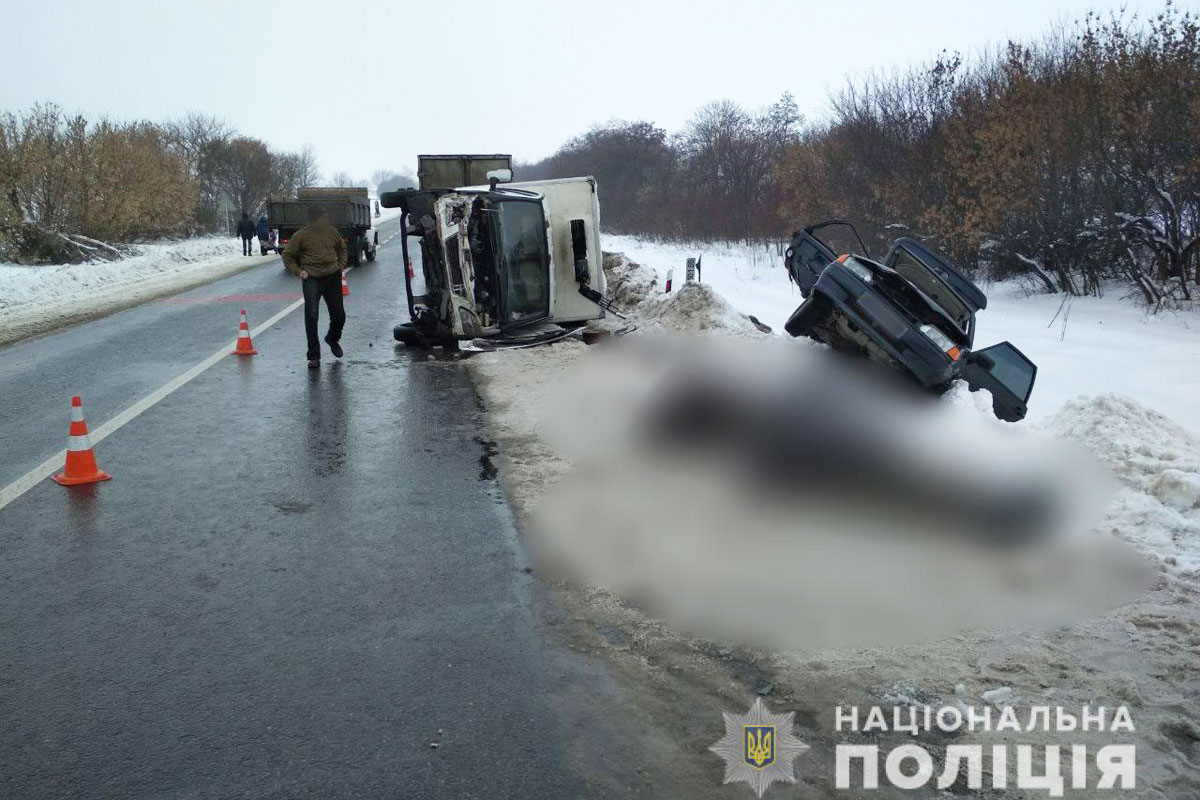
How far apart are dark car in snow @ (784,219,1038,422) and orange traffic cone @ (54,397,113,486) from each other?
20.5 ft

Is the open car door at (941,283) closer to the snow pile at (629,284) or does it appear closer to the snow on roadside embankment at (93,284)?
the snow pile at (629,284)

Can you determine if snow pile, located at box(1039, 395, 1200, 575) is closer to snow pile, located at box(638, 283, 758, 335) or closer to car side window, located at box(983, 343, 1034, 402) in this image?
car side window, located at box(983, 343, 1034, 402)

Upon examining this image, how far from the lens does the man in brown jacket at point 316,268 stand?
36.2 ft

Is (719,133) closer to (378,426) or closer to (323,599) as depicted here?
(378,426)

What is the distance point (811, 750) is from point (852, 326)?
634cm

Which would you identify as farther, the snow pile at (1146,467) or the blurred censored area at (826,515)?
the snow pile at (1146,467)

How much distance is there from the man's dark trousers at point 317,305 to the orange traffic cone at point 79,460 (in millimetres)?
4460

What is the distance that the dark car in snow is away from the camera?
7898 millimetres

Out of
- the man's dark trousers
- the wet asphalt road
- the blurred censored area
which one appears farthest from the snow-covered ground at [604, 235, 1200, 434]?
the man's dark trousers

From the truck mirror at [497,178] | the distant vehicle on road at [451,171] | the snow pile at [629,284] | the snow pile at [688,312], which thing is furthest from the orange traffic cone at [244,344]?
the distant vehicle on road at [451,171]

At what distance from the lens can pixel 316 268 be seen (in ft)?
37.0

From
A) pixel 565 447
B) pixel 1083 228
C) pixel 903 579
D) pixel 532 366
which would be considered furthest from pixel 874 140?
pixel 903 579

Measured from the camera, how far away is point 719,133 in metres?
48.7

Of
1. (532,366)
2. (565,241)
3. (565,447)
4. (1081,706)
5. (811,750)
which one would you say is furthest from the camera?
(565,241)
